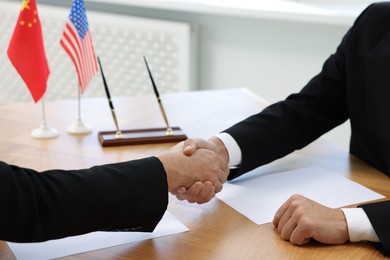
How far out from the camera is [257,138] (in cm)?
202

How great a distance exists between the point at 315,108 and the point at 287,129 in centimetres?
14

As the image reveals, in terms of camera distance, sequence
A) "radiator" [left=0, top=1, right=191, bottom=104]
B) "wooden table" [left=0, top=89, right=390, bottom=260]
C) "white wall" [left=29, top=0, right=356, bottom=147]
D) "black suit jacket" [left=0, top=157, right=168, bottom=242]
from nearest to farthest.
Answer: "black suit jacket" [left=0, top=157, right=168, bottom=242]
"wooden table" [left=0, top=89, right=390, bottom=260]
"white wall" [left=29, top=0, right=356, bottom=147]
"radiator" [left=0, top=1, right=191, bottom=104]

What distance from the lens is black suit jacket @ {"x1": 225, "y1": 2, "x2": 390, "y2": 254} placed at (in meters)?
1.96

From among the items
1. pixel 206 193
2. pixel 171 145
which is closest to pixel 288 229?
pixel 206 193

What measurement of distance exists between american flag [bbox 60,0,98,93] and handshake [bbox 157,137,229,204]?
61 centimetres

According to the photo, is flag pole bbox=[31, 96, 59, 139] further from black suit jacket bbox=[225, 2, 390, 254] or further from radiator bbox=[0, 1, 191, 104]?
radiator bbox=[0, 1, 191, 104]

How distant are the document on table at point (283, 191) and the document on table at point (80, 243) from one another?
216 mm

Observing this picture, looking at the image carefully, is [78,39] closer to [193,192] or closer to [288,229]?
[193,192]

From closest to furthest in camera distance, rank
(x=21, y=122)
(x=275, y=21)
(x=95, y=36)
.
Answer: (x=21, y=122) → (x=275, y=21) → (x=95, y=36)

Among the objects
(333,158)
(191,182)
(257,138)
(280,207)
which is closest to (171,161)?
(191,182)

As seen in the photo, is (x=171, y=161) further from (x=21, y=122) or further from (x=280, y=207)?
(x=21, y=122)

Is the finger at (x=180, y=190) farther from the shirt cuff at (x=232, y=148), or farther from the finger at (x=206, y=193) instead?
the shirt cuff at (x=232, y=148)

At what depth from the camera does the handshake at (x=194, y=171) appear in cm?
161

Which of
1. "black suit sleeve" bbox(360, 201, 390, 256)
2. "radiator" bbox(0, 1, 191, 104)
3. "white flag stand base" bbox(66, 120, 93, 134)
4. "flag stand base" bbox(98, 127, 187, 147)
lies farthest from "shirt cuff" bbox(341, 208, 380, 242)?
"radiator" bbox(0, 1, 191, 104)
